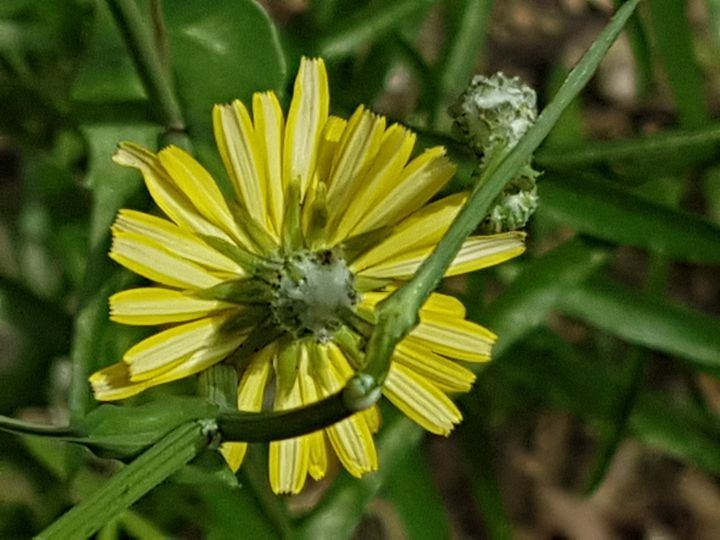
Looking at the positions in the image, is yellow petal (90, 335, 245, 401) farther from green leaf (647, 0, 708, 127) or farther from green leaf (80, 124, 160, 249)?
green leaf (647, 0, 708, 127)

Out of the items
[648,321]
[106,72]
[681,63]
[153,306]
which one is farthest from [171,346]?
[681,63]

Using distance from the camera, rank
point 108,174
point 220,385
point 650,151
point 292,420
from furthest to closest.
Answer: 1. point 650,151
2. point 108,174
3. point 220,385
4. point 292,420

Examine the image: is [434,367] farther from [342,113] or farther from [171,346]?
[342,113]

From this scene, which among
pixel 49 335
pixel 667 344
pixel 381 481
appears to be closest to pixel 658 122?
pixel 667 344

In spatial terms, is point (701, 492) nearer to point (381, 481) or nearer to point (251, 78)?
point (381, 481)

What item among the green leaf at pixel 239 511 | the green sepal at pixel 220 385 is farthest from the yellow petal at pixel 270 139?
the green leaf at pixel 239 511

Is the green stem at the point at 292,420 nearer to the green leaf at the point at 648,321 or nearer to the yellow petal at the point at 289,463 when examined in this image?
the yellow petal at the point at 289,463

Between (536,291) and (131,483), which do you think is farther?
(536,291)
